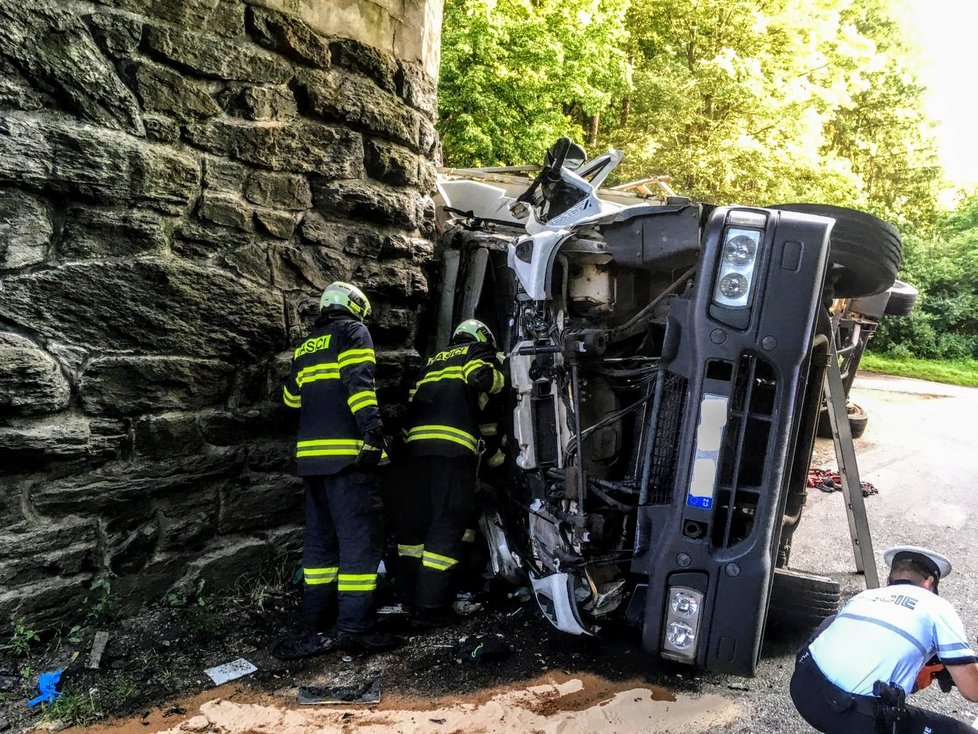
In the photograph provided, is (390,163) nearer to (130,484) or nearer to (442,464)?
(442,464)

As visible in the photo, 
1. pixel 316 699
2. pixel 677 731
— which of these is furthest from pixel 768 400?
pixel 316 699

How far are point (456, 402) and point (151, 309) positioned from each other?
5.59 feet

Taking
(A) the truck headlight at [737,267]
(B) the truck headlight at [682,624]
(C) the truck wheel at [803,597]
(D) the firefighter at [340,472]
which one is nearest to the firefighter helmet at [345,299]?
(D) the firefighter at [340,472]

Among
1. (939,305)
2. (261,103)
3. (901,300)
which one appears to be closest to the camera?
(261,103)

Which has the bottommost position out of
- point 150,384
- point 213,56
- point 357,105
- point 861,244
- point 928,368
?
point 928,368

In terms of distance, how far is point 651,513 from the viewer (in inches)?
126

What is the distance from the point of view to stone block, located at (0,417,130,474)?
10.8ft

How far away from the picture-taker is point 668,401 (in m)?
3.29

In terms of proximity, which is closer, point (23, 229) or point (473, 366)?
point (23, 229)

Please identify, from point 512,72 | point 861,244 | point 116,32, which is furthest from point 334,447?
point 512,72

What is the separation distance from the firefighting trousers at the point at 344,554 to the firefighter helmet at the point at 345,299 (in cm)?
90

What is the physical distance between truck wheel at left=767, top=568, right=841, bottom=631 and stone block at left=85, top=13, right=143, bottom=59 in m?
4.04

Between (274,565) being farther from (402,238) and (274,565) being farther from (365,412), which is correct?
(402,238)

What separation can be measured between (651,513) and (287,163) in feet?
Result: 8.96
